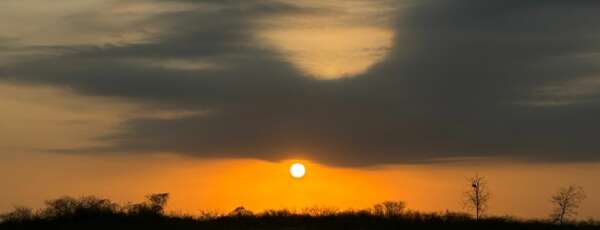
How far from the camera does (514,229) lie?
5862cm

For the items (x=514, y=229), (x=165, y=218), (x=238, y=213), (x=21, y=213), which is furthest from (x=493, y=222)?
(x=21, y=213)

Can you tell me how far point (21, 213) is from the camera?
6725 centimetres

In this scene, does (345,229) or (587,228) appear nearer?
(345,229)

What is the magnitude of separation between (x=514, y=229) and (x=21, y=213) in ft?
103

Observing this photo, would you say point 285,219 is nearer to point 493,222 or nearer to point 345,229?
point 345,229

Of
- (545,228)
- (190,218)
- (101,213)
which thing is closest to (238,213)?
(190,218)

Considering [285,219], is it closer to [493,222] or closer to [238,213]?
[238,213]

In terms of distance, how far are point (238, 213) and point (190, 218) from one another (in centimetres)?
333

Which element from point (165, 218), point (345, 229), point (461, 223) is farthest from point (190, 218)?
point (461, 223)

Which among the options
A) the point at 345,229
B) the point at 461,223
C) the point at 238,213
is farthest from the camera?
the point at 238,213

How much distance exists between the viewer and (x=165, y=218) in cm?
6306

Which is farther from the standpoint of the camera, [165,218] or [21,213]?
[21,213]

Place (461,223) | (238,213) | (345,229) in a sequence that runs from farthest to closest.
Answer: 1. (238,213)
2. (461,223)
3. (345,229)

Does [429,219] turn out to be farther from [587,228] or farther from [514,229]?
[587,228]
